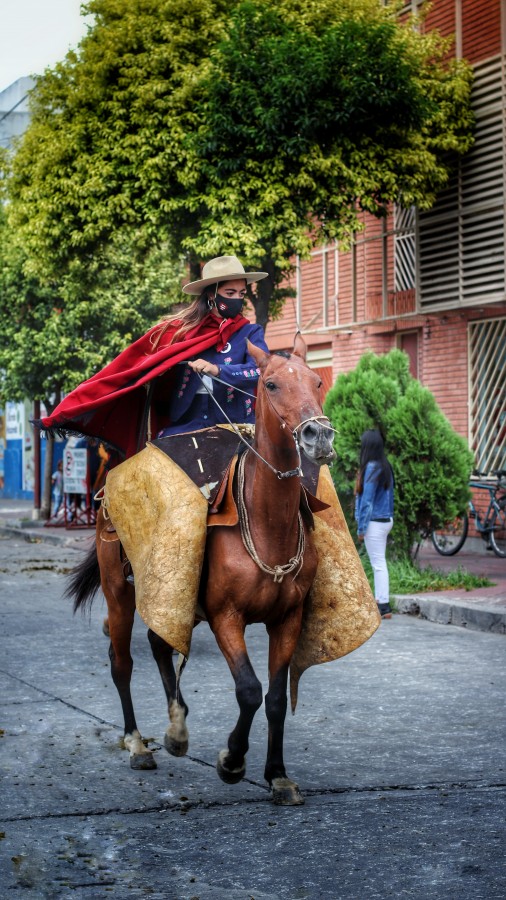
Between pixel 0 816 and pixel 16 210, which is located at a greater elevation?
pixel 16 210

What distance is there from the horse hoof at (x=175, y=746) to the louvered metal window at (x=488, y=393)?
1391 centimetres

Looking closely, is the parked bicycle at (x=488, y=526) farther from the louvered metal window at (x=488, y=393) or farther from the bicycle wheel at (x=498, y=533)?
the louvered metal window at (x=488, y=393)

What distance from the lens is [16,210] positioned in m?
21.7

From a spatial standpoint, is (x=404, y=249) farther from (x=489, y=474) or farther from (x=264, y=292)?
(x=489, y=474)

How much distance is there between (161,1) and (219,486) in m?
15.3

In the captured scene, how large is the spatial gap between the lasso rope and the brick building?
1357cm

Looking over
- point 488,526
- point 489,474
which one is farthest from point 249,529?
point 489,474

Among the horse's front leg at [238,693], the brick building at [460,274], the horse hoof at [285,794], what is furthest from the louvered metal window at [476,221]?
the horse hoof at [285,794]

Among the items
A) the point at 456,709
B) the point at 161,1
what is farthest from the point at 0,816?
the point at 161,1

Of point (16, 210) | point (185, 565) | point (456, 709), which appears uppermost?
point (16, 210)

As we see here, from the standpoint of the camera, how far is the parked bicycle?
1828cm

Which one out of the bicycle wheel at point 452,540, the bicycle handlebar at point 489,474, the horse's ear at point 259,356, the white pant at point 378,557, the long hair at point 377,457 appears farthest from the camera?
the bicycle handlebar at point 489,474

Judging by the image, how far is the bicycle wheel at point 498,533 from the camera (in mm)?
18156

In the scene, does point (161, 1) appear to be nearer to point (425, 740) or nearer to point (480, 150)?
point (480, 150)
